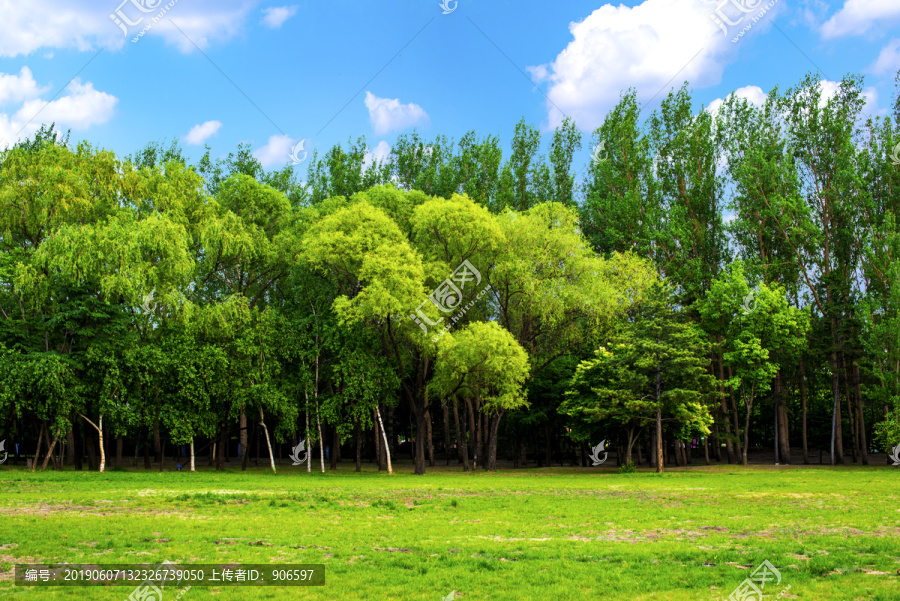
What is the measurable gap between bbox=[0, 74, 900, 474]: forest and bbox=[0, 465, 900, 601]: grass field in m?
15.2

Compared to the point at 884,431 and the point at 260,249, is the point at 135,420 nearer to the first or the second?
the point at 260,249

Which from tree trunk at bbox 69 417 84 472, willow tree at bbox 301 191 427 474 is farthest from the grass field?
tree trunk at bbox 69 417 84 472

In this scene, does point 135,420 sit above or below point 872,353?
below

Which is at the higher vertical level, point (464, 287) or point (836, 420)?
point (464, 287)

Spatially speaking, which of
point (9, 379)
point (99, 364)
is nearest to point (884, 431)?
point (99, 364)

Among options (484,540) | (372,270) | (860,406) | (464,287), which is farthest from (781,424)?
(484,540)

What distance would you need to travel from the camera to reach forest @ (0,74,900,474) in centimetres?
3428

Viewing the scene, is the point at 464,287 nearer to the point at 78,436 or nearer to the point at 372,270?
the point at 372,270

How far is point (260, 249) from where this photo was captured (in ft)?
133

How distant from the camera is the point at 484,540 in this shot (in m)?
12.0

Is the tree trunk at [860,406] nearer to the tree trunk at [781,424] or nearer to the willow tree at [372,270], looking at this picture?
the tree trunk at [781,424]

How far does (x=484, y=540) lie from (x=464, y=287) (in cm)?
2807

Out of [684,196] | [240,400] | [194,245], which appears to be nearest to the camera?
[240,400]

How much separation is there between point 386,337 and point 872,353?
2918 cm
